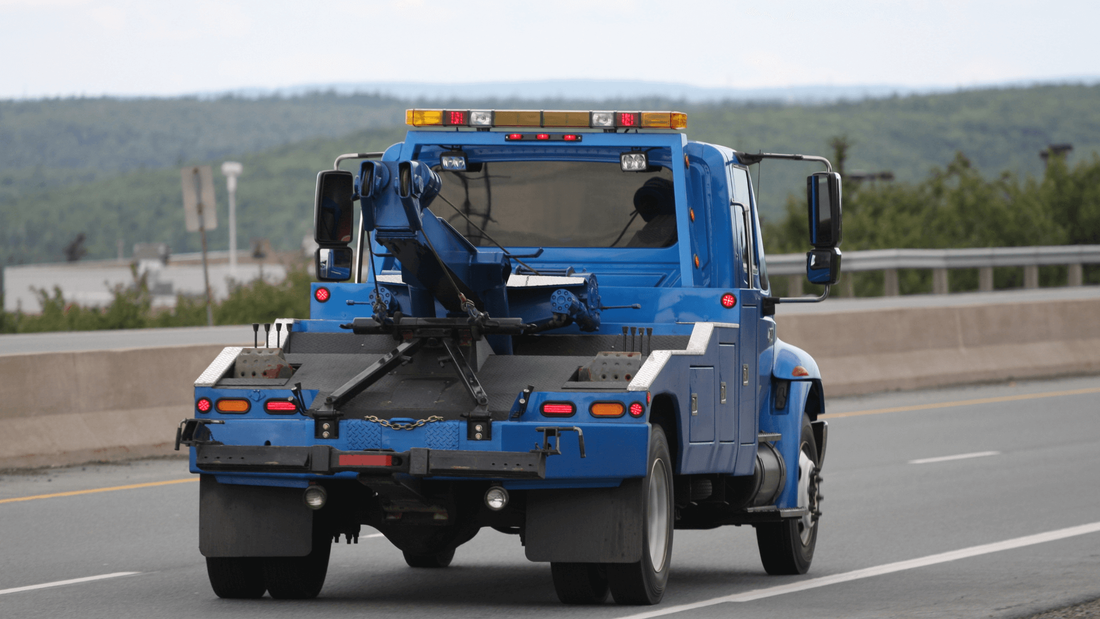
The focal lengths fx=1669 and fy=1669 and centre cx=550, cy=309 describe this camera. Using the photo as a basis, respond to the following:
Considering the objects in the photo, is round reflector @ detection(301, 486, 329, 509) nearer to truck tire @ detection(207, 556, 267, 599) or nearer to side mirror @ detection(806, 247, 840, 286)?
truck tire @ detection(207, 556, 267, 599)

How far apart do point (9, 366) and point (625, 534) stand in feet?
24.9

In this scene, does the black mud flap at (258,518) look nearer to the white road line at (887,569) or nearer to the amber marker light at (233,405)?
the amber marker light at (233,405)

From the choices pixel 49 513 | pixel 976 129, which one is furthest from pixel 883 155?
pixel 49 513

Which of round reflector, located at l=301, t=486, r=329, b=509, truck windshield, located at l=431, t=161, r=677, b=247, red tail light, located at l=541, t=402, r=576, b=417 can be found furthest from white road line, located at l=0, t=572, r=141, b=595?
red tail light, located at l=541, t=402, r=576, b=417

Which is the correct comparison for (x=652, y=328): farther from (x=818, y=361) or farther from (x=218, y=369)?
(x=818, y=361)

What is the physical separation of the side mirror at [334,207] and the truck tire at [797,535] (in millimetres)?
2993

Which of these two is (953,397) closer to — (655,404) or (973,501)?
(973,501)

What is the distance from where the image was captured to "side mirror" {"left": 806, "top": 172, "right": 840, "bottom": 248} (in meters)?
9.08

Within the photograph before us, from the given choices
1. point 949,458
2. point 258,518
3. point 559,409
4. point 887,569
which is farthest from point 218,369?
point 949,458

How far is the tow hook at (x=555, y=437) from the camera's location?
7238 millimetres

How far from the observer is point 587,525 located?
752 centimetres

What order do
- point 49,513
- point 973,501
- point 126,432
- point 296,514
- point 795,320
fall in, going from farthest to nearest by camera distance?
point 795,320, point 126,432, point 973,501, point 49,513, point 296,514

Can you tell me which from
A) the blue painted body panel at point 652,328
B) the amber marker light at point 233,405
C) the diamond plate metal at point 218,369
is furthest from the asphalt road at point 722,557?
the diamond plate metal at point 218,369

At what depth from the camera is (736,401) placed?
8.55 m
